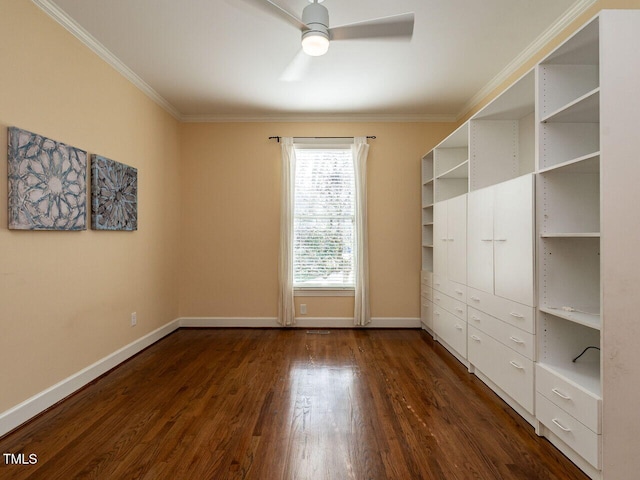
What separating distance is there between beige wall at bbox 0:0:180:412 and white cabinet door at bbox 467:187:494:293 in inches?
127

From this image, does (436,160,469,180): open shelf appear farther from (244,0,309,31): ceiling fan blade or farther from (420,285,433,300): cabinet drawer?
(244,0,309,31): ceiling fan blade

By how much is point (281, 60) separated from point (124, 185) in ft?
6.16

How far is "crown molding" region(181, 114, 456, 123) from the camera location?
4.58 meters

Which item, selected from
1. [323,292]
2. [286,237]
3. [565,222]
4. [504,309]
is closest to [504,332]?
[504,309]

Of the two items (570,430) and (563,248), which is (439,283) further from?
(570,430)

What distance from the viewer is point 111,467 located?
178 centimetres

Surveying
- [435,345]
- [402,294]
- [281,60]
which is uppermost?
[281,60]

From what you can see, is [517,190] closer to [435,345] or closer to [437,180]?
[437,180]

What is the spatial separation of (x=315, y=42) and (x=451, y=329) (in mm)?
2865

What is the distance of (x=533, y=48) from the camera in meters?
2.91

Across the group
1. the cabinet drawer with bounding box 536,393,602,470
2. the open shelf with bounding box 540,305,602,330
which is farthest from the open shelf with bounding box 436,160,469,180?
the cabinet drawer with bounding box 536,393,602,470

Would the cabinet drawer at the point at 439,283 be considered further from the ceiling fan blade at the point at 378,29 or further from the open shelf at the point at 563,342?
the ceiling fan blade at the point at 378,29

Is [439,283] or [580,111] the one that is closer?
[580,111]

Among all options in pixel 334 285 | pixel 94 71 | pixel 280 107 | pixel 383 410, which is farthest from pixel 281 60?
pixel 383 410
